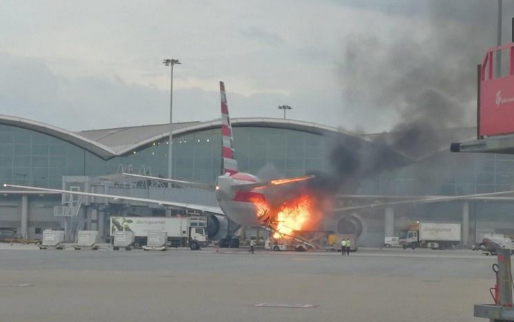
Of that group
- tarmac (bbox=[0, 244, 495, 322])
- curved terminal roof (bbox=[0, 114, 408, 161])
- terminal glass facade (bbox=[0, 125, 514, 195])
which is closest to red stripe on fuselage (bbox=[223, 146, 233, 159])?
tarmac (bbox=[0, 244, 495, 322])

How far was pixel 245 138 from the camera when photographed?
125 m

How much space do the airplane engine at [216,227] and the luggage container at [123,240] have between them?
9623 millimetres

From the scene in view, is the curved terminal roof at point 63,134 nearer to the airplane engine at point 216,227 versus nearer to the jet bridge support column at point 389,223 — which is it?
the airplane engine at point 216,227

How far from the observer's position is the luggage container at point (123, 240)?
87.0 meters

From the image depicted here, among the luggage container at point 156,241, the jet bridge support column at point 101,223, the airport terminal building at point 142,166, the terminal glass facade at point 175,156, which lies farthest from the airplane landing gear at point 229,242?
the jet bridge support column at point 101,223

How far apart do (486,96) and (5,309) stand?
15755 millimetres

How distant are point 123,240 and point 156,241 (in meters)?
3.71

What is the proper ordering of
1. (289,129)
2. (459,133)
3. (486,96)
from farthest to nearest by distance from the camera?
(289,129) → (459,133) → (486,96)

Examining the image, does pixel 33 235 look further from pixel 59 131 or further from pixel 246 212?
pixel 246 212

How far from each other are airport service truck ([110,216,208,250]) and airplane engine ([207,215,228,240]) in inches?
51.7

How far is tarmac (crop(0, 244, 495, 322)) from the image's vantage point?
1004 inches

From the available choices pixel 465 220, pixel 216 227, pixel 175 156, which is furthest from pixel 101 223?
pixel 465 220

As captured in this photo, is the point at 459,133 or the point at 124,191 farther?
the point at 124,191

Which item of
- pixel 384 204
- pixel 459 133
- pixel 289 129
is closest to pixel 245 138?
pixel 289 129
